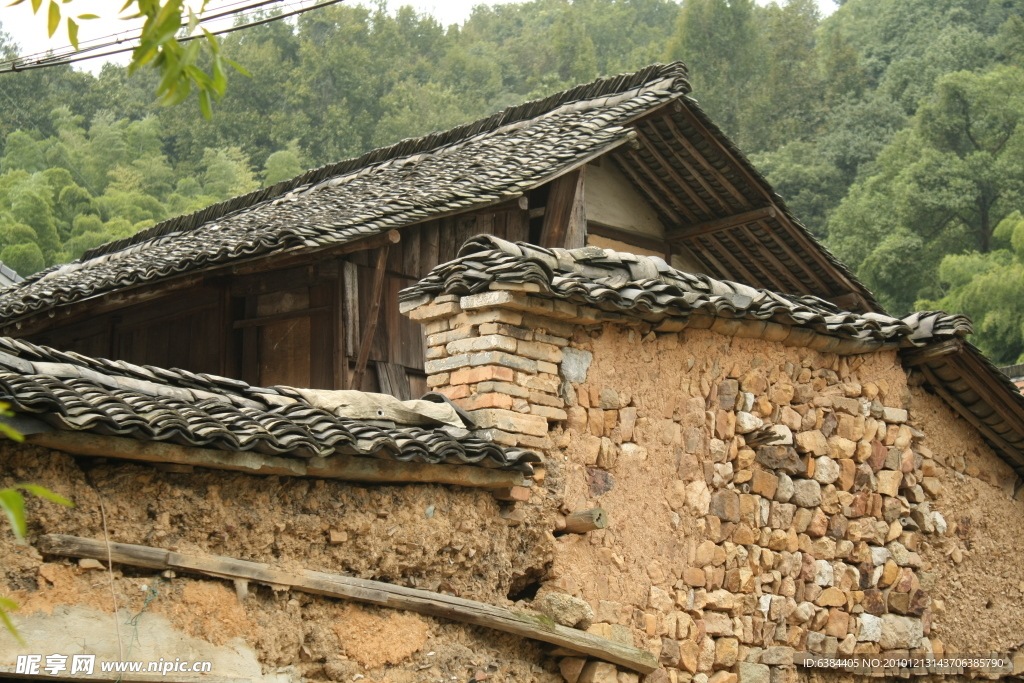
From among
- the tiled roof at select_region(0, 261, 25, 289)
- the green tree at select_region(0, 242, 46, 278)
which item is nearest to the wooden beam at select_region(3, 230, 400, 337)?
the tiled roof at select_region(0, 261, 25, 289)

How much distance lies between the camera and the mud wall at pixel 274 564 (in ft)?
13.3

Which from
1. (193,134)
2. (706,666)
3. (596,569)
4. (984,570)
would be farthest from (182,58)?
(193,134)

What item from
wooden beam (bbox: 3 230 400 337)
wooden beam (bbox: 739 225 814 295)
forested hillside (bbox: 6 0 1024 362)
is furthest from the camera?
forested hillside (bbox: 6 0 1024 362)

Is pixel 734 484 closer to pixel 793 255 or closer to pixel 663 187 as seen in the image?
pixel 663 187

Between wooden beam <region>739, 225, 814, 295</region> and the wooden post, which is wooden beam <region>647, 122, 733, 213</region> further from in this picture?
the wooden post

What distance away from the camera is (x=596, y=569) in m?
5.69

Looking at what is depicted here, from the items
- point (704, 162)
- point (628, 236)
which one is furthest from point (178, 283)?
point (704, 162)

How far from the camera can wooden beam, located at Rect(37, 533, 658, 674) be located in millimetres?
4148

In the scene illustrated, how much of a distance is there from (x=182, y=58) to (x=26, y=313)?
7.40 meters

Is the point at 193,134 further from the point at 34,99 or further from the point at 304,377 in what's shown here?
the point at 304,377

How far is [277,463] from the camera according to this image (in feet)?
14.6

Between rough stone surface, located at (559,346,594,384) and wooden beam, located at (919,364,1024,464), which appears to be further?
wooden beam, located at (919,364,1024,464)

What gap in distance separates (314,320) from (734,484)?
3986 millimetres

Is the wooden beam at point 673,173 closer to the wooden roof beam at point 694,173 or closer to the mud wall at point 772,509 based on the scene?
the wooden roof beam at point 694,173
